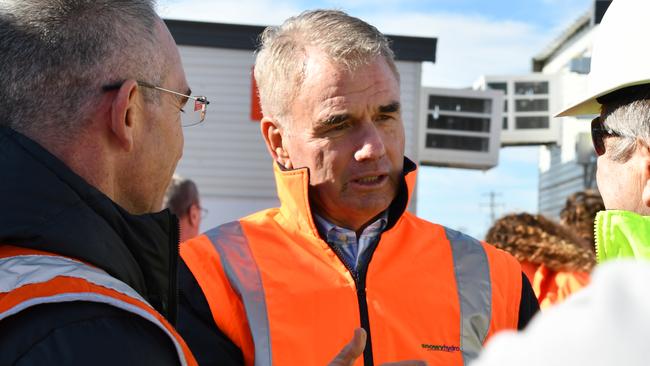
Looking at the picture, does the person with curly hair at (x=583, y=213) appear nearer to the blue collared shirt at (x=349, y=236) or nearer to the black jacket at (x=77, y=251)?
the blue collared shirt at (x=349, y=236)

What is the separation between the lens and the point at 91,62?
1.56 metres

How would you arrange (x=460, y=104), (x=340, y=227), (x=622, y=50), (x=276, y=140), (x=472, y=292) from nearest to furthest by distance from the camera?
1. (x=622, y=50)
2. (x=472, y=292)
3. (x=340, y=227)
4. (x=276, y=140)
5. (x=460, y=104)

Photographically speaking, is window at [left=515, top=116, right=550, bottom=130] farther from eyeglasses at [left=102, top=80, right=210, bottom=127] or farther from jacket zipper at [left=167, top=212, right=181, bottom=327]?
jacket zipper at [left=167, top=212, right=181, bottom=327]

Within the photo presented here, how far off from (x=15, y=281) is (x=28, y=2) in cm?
61

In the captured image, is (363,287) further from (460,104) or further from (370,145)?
(460,104)

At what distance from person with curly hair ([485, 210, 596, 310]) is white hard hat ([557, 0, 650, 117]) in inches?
96.7

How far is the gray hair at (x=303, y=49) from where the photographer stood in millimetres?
2377

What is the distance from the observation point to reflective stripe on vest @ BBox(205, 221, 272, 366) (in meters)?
2.08

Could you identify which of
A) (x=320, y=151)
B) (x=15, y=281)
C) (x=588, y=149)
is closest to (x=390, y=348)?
(x=320, y=151)

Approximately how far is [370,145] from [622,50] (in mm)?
756

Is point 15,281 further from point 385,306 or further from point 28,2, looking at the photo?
point 385,306

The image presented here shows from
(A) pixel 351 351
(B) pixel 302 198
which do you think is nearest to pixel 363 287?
(B) pixel 302 198

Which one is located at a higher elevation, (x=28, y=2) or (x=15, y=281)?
(x=28, y=2)

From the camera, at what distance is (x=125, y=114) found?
1.59 m
